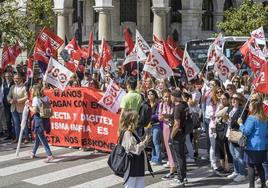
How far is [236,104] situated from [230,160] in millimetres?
1504

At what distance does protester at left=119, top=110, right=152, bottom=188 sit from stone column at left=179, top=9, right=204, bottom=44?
1262 inches

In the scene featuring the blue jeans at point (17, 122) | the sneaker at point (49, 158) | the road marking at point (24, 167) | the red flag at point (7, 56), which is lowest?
the road marking at point (24, 167)

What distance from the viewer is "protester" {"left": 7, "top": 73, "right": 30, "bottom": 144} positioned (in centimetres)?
1327

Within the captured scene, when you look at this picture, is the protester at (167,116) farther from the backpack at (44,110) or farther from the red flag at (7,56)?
the red flag at (7,56)

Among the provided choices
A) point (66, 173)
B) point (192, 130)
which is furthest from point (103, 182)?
point (192, 130)

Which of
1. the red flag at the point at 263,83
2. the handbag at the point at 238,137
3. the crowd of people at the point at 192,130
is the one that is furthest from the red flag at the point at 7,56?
the red flag at the point at 263,83

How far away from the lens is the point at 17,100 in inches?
523

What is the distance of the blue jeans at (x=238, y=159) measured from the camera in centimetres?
940

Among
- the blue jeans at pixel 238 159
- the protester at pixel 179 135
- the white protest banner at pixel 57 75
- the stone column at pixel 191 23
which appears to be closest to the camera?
the protester at pixel 179 135

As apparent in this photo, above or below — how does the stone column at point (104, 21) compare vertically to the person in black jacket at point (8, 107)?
above

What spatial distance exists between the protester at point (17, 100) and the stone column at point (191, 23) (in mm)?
26363

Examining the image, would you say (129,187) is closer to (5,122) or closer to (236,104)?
(236,104)

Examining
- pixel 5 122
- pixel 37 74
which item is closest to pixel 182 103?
pixel 5 122

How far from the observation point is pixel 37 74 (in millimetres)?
16219
